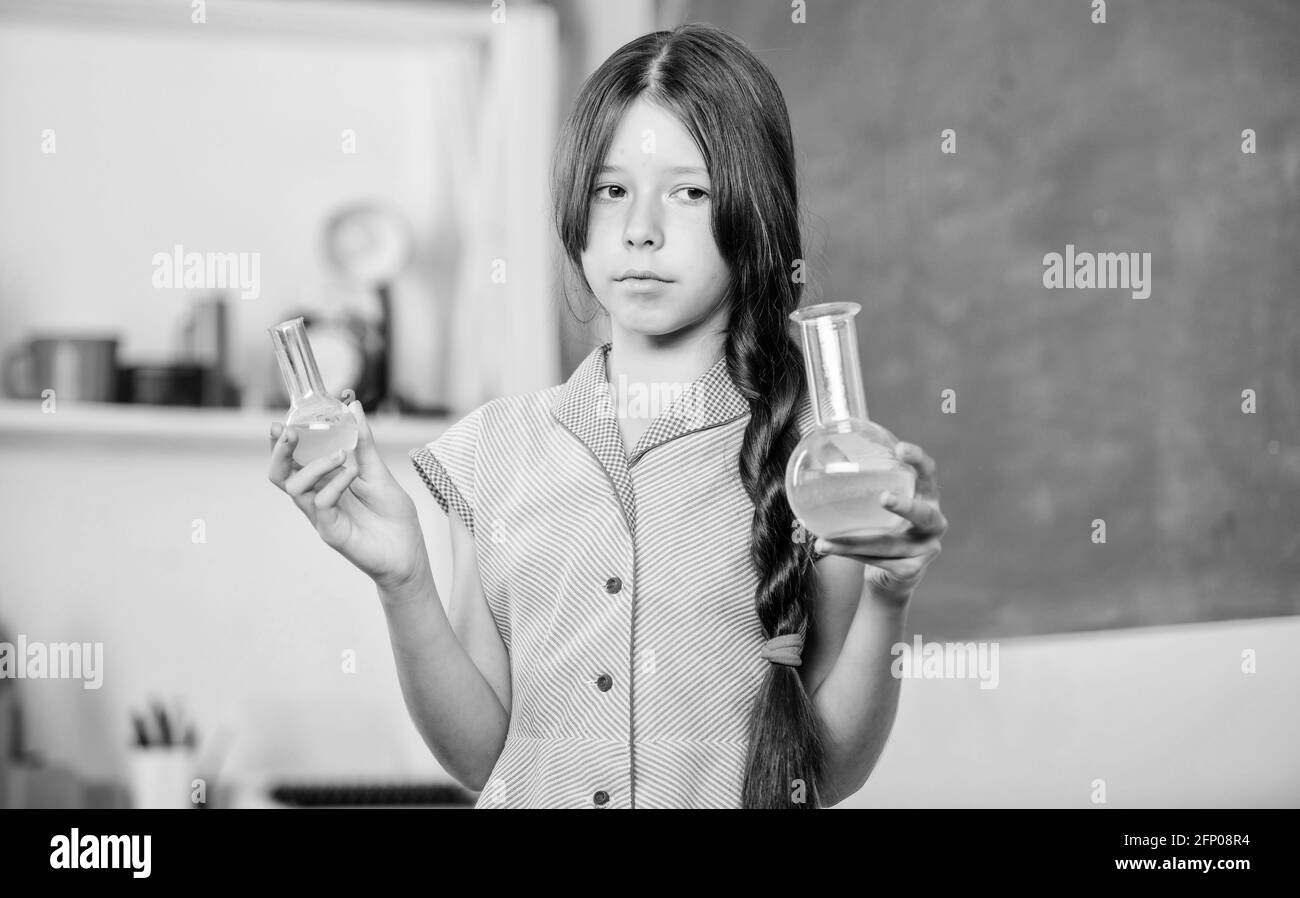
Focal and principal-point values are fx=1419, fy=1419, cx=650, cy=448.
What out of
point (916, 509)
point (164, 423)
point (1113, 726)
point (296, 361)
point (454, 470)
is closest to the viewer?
point (916, 509)

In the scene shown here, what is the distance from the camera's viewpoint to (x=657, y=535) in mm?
840

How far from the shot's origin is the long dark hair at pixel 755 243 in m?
0.82

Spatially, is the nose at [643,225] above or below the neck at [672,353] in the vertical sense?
above

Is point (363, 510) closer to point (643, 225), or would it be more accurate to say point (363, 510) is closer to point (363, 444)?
point (363, 444)

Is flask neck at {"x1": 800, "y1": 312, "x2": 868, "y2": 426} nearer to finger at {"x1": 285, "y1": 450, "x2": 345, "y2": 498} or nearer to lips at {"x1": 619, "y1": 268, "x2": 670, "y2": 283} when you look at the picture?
lips at {"x1": 619, "y1": 268, "x2": 670, "y2": 283}

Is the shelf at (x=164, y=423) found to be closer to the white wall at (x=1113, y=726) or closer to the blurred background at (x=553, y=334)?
the blurred background at (x=553, y=334)

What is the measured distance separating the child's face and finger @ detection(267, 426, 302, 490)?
21 centimetres

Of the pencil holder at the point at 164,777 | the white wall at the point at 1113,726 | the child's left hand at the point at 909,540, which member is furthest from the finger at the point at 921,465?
the pencil holder at the point at 164,777

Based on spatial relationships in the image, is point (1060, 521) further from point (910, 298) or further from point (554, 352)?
point (554, 352)

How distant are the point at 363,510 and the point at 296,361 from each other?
9cm

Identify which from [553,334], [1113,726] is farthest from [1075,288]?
[553,334]

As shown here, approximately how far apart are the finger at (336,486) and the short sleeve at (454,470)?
110 millimetres

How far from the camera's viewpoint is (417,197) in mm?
1735
